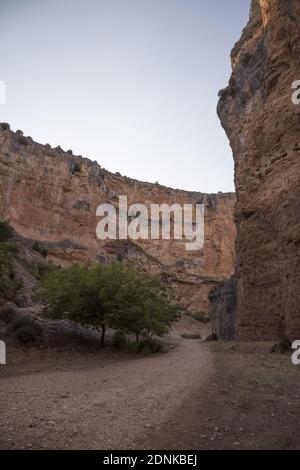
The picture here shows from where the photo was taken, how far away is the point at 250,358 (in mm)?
12664

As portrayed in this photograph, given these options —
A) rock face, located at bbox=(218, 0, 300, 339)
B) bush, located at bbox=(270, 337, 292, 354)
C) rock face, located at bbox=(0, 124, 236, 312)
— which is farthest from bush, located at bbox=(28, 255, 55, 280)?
bush, located at bbox=(270, 337, 292, 354)

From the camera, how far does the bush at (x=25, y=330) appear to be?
49.3 feet

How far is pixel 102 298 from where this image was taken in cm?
1720

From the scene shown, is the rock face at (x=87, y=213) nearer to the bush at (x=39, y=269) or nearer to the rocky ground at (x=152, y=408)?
the bush at (x=39, y=269)

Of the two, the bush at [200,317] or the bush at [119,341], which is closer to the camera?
the bush at [119,341]

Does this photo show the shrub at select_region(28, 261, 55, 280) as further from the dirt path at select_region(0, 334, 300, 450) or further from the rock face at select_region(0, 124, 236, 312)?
the dirt path at select_region(0, 334, 300, 450)

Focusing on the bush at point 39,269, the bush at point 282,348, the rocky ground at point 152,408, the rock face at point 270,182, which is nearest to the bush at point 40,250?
the bush at point 39,269

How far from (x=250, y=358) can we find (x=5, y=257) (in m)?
9.84

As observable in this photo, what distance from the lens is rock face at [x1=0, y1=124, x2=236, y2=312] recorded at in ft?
164

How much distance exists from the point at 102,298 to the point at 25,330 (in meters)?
3.76

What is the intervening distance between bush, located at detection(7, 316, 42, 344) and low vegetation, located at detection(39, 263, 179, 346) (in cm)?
125

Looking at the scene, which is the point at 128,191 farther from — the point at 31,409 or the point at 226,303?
the point at 31,409

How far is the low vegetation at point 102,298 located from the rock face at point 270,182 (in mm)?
5380

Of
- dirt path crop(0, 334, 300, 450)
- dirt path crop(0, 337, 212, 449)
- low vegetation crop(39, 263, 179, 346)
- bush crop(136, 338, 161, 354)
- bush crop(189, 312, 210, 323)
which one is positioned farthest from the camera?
bush crop(189, 312, 210, 323)
